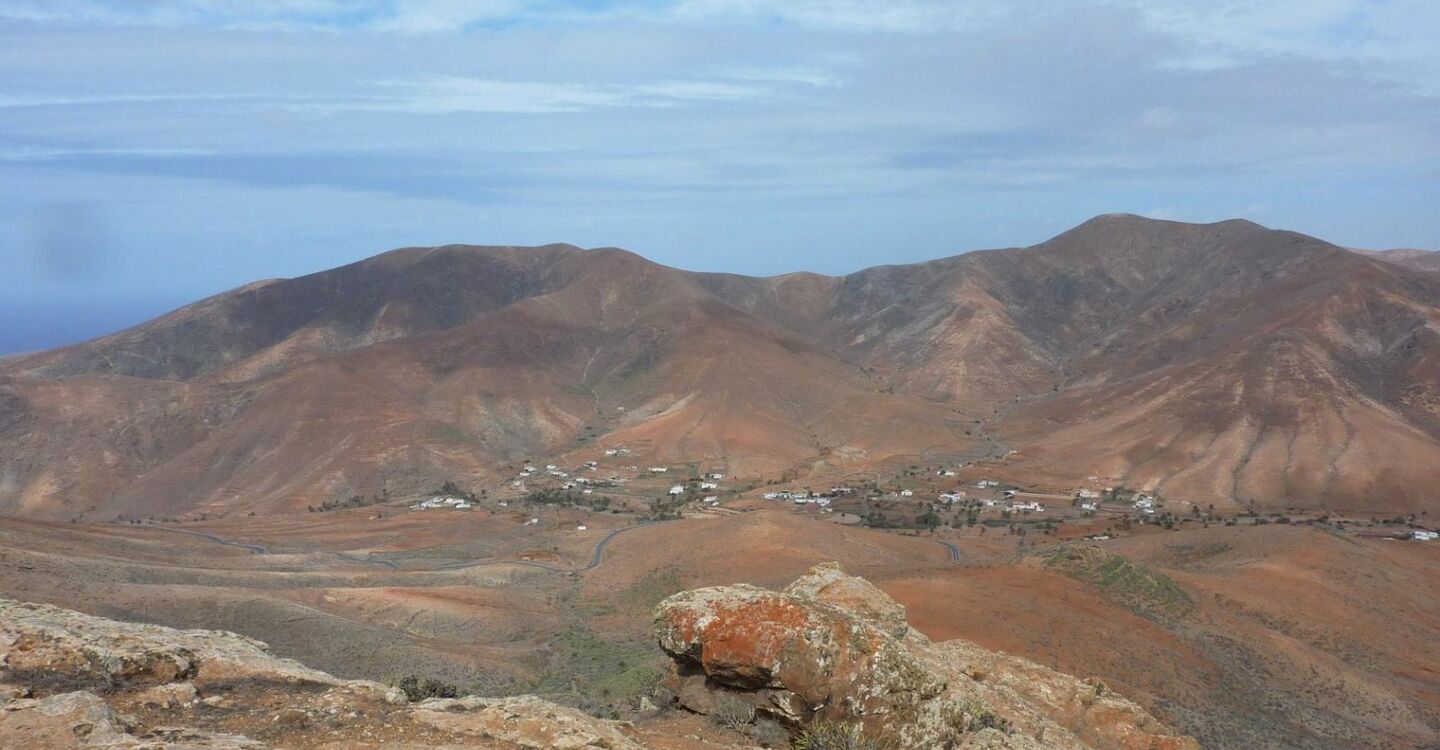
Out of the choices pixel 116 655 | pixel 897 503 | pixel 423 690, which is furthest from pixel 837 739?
pixel 897 503

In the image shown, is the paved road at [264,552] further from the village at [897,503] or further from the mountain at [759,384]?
the mountain at [759,384]

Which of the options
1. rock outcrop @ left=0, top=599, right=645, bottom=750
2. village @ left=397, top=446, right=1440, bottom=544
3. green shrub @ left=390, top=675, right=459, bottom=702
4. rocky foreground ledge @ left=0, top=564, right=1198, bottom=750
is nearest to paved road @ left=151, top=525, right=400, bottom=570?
village @ left=397, top=446, right=1440, bottom=544

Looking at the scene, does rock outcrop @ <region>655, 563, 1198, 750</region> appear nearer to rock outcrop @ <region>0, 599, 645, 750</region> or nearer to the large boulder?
rock outcrop @ <region>0, 599, 645, 750</region>

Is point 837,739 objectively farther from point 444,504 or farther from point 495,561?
point 444,504

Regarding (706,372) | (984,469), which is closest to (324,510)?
(706,372)

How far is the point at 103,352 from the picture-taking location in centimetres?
14712

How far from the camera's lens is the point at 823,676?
12.9 meters

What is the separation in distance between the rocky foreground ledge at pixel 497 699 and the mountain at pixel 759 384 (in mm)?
78473

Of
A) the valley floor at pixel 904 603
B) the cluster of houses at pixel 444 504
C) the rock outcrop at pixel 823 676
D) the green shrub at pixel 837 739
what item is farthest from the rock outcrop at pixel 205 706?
the cluster of houses at pixel 444 504

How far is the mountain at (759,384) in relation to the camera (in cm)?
9025

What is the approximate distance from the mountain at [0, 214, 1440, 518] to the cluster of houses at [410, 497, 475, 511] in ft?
37.8

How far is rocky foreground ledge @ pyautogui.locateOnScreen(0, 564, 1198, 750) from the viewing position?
35.2 ft

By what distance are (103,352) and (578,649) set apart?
496ft

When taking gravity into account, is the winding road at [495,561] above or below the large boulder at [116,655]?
below
